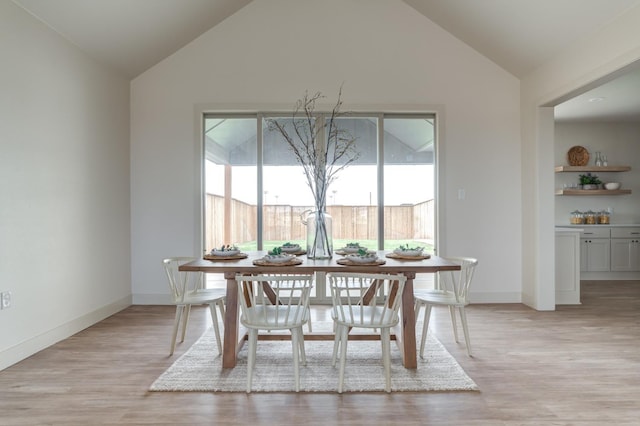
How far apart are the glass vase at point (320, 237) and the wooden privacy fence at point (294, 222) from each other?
182 cm

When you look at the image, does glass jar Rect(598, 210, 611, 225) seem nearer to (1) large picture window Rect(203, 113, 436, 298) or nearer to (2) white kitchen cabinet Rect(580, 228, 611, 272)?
(2) white kitchen cabinet Rect(580, 228, 611, 272)

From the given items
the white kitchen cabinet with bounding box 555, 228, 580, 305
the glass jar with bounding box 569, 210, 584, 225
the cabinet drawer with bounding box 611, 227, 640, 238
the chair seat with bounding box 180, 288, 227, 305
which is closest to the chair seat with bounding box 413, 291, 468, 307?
the chair seat with bounding box 180, 288, 227, 305

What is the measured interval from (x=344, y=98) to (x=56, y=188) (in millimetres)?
3098

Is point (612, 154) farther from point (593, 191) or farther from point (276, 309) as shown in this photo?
point (276, 309)

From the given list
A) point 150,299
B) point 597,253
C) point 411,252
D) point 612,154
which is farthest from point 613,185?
point 150,299

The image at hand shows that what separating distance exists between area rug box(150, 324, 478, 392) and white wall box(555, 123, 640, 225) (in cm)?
517

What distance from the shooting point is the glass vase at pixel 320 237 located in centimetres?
313

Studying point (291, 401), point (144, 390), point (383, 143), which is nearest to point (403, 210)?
point (383, 143)

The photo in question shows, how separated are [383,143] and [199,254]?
8.44ft

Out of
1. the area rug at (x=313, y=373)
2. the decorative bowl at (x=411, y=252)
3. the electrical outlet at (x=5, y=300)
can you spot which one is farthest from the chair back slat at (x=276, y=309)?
the electrical outlet at (x=5, y=300)

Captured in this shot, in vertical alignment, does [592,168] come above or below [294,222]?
above

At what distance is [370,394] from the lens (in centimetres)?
245

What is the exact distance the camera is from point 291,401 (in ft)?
7.75

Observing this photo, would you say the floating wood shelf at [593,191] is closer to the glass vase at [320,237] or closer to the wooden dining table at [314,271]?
the wooden dining table at [314,271]
